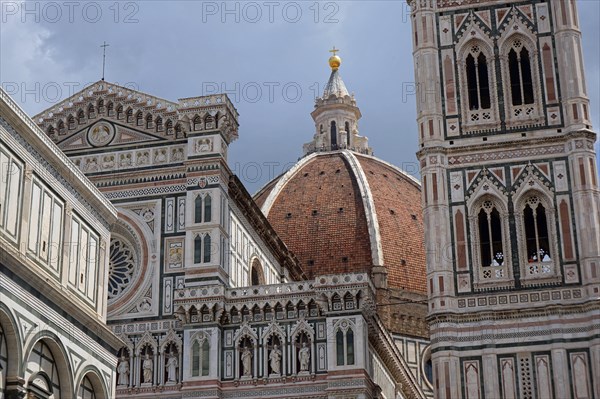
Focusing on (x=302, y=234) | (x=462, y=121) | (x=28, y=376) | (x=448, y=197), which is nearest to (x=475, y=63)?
(x=462, y=121)

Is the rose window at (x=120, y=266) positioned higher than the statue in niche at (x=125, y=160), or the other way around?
the statue in niche at (x=125, y=160)

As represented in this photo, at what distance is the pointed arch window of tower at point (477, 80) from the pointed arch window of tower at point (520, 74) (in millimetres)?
706

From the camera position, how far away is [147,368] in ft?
105

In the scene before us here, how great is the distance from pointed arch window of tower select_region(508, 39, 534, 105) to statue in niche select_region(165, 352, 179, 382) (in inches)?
470

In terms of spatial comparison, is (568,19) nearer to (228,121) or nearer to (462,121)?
(462,121)

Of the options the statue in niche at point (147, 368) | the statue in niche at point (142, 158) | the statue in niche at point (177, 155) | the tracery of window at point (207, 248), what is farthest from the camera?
the statue in niche at point (142, 158)

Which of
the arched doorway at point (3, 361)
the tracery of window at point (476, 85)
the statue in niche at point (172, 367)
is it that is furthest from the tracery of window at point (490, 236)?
the arched doorway at point (3, 361)

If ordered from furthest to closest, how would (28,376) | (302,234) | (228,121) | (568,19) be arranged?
(302,234) → (228,121) → (568,19) → (28,376)

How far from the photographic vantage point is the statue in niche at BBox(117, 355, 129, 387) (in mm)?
31984

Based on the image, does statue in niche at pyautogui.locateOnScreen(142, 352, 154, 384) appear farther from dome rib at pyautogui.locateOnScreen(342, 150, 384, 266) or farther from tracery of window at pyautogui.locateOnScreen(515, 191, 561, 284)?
dome rib at pyautogui.locateOnScreen(342, 150, 384, 266)

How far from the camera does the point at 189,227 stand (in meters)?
33.3

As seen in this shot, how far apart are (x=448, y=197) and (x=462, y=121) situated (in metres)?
2.32

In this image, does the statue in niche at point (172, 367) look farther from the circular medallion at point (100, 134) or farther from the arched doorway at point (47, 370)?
the arched doorway at point (47, 370)

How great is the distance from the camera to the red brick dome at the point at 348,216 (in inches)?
2329
